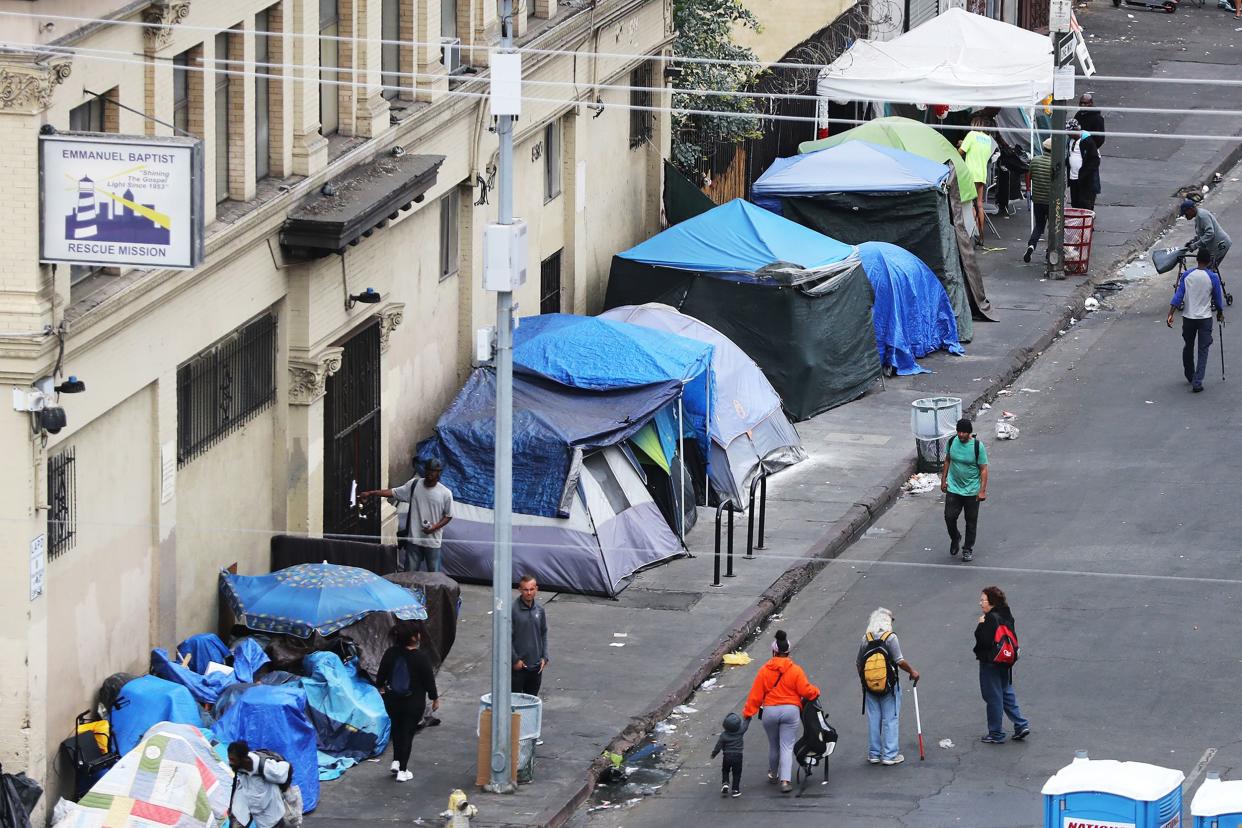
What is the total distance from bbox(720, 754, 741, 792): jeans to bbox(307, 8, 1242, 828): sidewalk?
1072mm

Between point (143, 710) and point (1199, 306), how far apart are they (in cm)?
1527

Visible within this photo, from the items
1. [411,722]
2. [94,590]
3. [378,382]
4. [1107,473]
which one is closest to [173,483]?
[94,590]

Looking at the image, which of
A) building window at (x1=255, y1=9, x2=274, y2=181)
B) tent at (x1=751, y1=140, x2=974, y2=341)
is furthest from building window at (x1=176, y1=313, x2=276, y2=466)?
tent at (x1=751, y1=140, x2=974, y2=341)

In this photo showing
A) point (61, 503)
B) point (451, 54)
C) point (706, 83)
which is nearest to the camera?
point (61, 503)

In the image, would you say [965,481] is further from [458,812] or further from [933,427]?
[458,812]

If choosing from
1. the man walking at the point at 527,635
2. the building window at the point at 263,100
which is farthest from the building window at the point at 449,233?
the man walking at the point at 527,635

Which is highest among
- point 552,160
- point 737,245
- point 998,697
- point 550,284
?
point 552,160

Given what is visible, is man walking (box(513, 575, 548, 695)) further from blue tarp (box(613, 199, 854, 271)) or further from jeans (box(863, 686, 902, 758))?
blue tarp (box(613, 199, 854, 271))

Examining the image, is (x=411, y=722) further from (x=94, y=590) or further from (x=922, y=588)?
(x=922, y=588)

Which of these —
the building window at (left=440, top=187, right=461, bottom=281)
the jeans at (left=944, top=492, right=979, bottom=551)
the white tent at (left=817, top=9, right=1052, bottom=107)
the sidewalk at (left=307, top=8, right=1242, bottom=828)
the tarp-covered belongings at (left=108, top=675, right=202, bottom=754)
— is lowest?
the sidewalk at (left=307, top=8, right=1242, bottom=828)

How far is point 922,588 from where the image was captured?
74.3ft

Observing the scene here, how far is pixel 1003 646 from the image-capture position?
59.4 feet

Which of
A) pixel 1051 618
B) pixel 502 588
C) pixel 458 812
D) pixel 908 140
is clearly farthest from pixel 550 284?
pixel 458 812

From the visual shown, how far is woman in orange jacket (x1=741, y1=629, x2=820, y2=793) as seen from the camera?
17.7 metres
